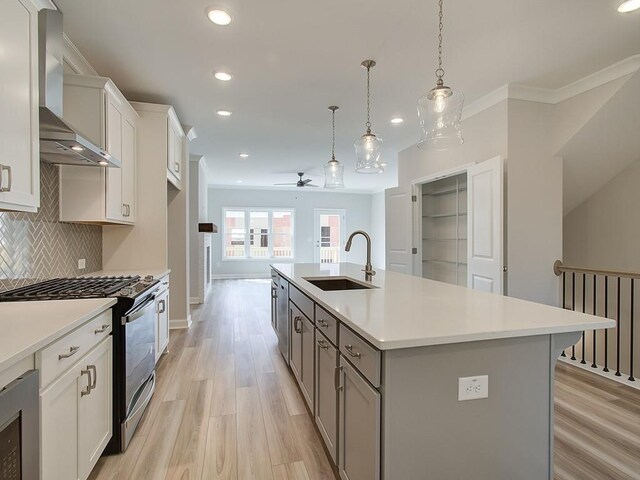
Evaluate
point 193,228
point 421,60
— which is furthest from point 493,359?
point 193,228

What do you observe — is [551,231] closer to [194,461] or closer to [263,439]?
[263,439]

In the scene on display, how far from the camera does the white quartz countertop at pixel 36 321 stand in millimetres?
1088

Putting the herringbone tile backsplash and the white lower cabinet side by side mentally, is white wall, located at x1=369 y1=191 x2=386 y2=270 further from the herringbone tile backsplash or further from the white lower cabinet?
the white lower cabinet

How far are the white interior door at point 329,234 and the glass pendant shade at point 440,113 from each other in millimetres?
Answer: 8284

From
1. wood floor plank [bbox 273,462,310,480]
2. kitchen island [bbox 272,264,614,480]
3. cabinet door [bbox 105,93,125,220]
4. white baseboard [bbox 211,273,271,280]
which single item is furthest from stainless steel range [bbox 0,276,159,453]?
white baseboard [bbox 211,273,271,280]

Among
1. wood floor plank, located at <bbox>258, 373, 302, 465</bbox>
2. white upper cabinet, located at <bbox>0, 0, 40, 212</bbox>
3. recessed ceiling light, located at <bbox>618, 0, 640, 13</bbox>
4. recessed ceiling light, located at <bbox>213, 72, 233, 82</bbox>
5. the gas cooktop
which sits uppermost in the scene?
recessed ceiling light, located at <bbox>618, 0, 640, 13</bbox>

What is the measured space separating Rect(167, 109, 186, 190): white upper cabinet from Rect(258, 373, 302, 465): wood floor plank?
2.44m

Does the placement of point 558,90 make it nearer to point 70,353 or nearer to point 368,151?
point 368,151

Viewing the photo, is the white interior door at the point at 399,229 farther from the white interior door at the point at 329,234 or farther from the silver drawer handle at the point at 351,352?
the white interior door at the point at 329,234

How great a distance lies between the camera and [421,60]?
9.23 ft

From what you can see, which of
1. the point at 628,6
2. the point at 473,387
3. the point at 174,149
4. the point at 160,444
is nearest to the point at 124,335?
the point at 160,444

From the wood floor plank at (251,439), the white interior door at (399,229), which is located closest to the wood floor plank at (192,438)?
the wood floor plank at (251,439)

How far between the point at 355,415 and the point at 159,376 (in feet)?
7.57

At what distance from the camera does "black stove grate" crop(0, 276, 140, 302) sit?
179 cm
